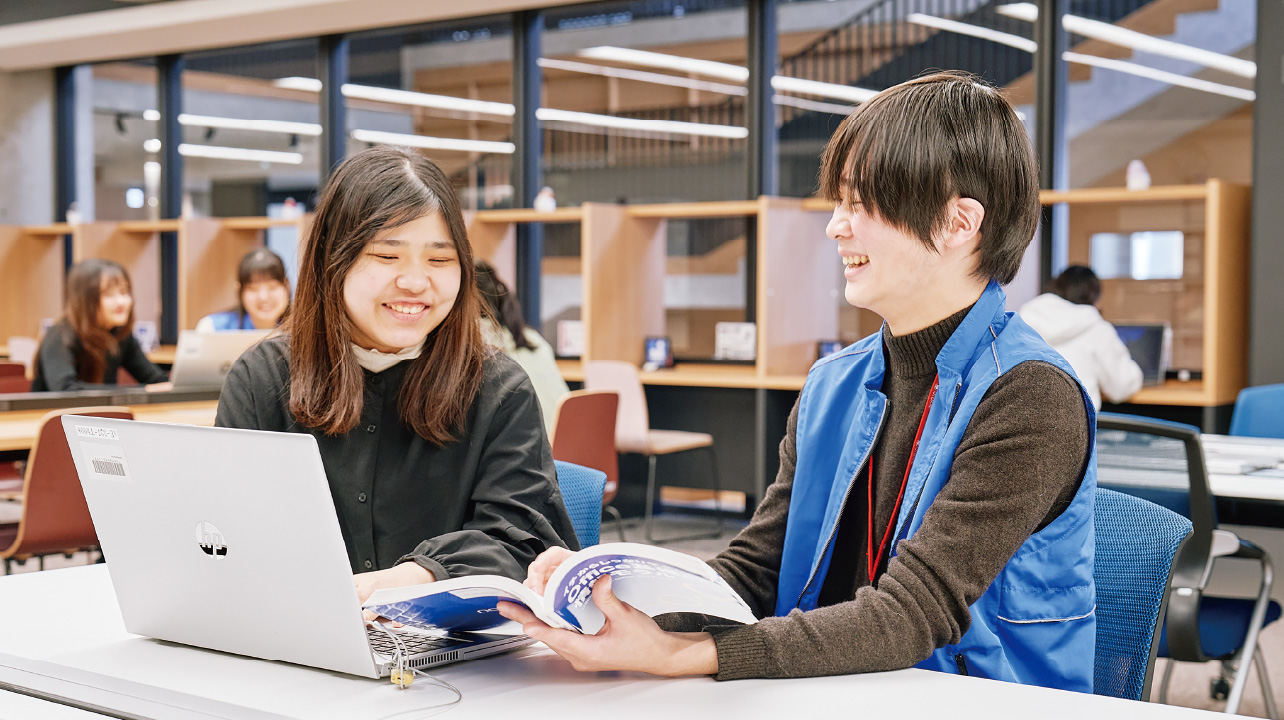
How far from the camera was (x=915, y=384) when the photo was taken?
4.51ft

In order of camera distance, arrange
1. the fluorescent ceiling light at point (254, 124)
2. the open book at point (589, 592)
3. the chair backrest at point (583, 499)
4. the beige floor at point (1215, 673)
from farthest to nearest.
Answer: the fluorescent ceiling light at point (254, 124)
the beige floor at point (1215, 673)
the chair backrest at point (583, 499)
the open book at point (589, 592)

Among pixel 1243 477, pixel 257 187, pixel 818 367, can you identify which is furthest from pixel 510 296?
pixel 257 187

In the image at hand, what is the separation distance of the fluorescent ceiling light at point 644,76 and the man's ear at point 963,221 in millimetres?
5026

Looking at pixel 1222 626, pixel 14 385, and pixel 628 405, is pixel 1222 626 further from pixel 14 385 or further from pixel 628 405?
pixel 14 385

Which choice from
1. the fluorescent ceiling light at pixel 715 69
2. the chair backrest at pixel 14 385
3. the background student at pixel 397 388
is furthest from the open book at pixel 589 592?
the fluorescent ceiling light at pixel 715 69

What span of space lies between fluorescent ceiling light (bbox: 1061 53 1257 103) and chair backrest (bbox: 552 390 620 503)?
2.93 m

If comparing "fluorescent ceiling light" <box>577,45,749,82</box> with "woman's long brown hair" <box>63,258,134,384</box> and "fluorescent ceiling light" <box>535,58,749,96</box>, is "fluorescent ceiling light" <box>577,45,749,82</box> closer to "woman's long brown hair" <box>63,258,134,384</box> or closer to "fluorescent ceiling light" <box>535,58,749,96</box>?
"fluorescent ceiling light" <box>535,58,749,96</box>

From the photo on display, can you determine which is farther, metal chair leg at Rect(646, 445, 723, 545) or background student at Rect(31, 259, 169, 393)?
metal chair leg at Rect(646, 445, 723, 545)

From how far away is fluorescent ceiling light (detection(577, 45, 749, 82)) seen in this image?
245 inches

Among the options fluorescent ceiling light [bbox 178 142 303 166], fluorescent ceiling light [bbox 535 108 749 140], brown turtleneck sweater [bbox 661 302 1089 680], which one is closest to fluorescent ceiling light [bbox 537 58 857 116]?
fluorescent ceiling light [bbox 535 108 749 140]

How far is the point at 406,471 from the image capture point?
5.34ft

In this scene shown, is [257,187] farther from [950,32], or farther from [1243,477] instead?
[1243,477]

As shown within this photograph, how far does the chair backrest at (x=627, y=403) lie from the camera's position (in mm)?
5172

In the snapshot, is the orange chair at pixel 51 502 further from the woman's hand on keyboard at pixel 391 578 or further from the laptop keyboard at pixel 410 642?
the laptop keyboard at pixel 410 642
